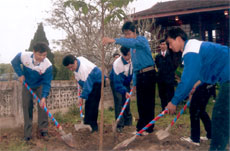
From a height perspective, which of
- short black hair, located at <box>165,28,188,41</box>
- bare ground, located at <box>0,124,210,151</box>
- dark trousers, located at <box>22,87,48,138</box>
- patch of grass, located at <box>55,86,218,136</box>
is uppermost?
short black hair, located at <box>165,28,188,41</box>

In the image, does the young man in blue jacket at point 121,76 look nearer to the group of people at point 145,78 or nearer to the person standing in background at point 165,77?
the group of people at point 145,78

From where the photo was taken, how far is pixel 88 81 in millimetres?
4066

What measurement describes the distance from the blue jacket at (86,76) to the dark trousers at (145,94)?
2.85ft

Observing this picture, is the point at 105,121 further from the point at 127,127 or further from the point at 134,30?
the point at 134,30

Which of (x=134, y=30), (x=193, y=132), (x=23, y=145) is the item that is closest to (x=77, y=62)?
(x=134, y=30)

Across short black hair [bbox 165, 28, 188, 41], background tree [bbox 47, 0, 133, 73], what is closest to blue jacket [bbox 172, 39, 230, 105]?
short black hair [bbox 165, 28, 188, 41]

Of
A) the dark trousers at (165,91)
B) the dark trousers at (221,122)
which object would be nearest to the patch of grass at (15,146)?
the dark trousers at (221,122)

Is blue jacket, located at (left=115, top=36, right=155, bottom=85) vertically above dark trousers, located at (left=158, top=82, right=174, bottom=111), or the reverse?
blue jacket, located at (left=115, top=36, right=155, bottom=85)

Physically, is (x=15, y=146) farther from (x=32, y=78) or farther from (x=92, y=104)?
(x=92, y=104)

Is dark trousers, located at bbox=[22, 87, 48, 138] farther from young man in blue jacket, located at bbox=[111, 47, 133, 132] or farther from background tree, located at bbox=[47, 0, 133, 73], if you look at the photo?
background tree, located at bbox=[47, 0, 133, 73]

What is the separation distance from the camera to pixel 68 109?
246 inches

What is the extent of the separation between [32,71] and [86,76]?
100cm

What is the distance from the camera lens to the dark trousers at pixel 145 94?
371 cm

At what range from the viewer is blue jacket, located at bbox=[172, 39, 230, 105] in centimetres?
250
